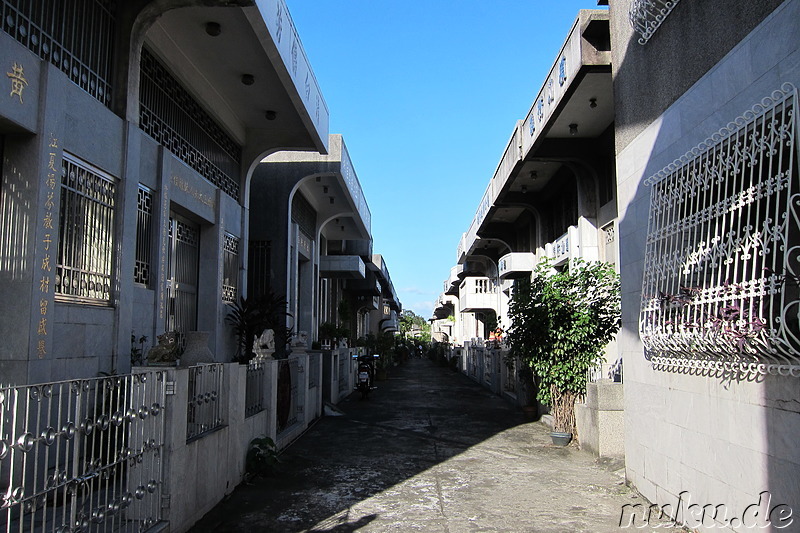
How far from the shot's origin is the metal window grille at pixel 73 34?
19.7 feet

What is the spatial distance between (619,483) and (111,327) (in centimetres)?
596

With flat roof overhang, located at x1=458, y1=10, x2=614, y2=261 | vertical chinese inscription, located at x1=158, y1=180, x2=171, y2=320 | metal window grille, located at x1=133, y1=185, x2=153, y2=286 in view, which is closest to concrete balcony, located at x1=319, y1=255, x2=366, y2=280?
flat roof overhang, located at x1=458, y1=10, x2=614, y2=261

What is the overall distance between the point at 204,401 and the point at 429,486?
2.62 meters

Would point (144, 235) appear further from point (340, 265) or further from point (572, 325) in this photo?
point (340, 265)

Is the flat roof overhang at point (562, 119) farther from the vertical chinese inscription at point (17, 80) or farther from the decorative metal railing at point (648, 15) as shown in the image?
the vertical chinese inscription at point (17, 80)

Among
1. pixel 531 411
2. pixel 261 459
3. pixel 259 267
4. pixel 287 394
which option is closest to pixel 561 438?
pixel 531 411

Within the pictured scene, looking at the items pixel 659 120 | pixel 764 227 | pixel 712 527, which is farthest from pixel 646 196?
pixel 712 527

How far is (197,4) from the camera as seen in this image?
7.52 meters

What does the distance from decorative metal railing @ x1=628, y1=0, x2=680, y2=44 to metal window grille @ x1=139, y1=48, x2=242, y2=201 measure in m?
6.35

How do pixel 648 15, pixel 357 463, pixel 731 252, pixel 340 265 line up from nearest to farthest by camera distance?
1. pixel 731 252
2. pixel 648 15
3. pixel 357 463
4. pixel 340 265

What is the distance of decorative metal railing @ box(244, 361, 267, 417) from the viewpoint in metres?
7.34

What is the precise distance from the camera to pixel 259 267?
A: 1509 centimetres

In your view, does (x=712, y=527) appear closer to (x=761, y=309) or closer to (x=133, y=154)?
(x=761, y=309)

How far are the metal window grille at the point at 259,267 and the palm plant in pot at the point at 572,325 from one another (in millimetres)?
7483
